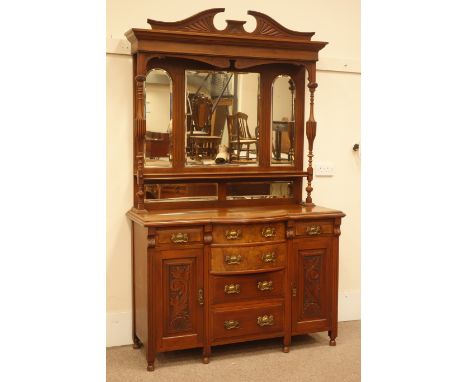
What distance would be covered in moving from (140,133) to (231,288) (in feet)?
3.51

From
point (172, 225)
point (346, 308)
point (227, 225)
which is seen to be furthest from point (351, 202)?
point (172, 225)

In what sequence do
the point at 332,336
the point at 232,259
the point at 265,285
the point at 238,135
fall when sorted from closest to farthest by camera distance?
1. the point at 232,259
2. the point at 265,285
3. the point at 332,336
4. the point at 238,135

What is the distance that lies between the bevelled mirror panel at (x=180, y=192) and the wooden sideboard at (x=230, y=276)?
18 centimetres

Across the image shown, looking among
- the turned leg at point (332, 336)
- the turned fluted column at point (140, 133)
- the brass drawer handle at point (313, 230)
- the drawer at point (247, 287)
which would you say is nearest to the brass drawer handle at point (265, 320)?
the drawer at point (247, 287)

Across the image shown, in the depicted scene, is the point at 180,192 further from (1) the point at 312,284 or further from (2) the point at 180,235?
(1) the point at 312,284

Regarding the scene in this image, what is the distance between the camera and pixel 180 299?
3.19 m

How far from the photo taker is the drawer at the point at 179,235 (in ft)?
10.2

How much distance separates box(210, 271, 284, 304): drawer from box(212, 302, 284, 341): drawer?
0.21 ft

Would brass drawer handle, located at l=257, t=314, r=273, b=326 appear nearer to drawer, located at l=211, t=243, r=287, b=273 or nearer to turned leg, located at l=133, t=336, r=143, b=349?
drawer, located at l=211, t=243, r=287, b=273

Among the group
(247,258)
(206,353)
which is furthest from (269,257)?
(206,353)

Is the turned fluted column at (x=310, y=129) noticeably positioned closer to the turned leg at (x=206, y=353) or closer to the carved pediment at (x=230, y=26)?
the carved pediment at (x=230, y=26)

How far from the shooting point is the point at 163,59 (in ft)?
11.5
